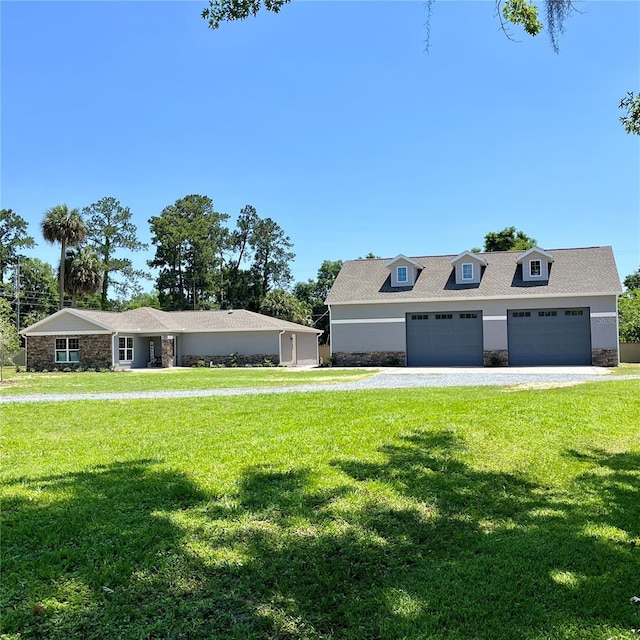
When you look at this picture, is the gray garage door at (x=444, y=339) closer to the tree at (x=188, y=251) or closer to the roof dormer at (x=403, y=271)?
the roof dormer at (x=403, y=271)

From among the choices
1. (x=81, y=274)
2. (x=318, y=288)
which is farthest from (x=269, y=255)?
(x=81, y=274)

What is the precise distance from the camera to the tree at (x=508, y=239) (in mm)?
41719

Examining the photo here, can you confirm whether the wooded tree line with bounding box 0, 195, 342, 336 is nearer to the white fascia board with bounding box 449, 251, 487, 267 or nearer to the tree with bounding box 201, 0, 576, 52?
the white fascia board with bounding box 449, 251, 487, 267

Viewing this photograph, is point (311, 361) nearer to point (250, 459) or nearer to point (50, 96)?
point (50, 96)

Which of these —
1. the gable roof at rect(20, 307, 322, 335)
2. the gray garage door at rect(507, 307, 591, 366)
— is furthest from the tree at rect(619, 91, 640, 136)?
the gable roof at rect(20, 307, 322, 335)

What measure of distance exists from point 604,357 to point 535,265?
18.4 feet

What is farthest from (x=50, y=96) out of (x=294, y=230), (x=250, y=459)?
(x=294, y=230)

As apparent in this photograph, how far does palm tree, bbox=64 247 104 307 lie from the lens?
38.4 meters

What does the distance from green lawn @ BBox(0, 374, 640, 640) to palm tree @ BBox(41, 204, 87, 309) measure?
110 ft

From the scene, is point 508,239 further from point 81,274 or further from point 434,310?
point 81,274

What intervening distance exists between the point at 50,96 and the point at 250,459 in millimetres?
9235

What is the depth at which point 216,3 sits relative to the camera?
17.8 ft

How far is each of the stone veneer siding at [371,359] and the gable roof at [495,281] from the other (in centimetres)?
277

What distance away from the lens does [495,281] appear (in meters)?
27.2
